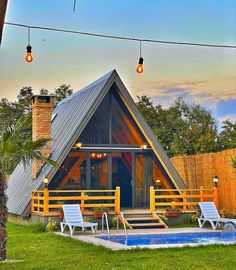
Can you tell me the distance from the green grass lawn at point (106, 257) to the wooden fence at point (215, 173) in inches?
237

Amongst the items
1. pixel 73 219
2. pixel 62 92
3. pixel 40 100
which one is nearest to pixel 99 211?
pixel 73 219

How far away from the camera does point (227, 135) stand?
2625 centimetres

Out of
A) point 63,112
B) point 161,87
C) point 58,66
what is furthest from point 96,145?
point 161,87

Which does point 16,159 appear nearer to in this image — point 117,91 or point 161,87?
point 117,91

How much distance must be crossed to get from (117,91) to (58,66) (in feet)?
17.6

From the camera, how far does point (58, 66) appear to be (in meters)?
20.9

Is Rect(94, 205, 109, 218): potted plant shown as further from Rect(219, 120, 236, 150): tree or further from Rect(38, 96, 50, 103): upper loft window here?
Rect(219, 120, 236, 150): tree

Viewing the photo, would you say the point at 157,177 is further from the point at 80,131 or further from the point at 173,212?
the point at 80,131

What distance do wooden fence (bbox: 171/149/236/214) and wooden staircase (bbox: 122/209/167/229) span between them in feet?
9.07

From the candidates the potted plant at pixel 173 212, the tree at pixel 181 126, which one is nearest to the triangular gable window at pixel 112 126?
the potted plant at pixel 173 212

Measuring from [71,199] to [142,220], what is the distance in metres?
2.15

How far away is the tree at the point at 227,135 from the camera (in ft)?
82.8

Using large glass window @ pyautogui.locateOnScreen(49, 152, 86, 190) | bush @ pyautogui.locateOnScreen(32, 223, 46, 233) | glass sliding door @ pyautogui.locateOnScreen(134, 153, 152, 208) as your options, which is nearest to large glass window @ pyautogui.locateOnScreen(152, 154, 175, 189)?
glass sliding door @ pyautogui.locateOnScreen(134, 153, 152, 208)

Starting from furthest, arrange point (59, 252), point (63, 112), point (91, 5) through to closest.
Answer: point (63, 112) < point (91, 5) < point (59, 252)
